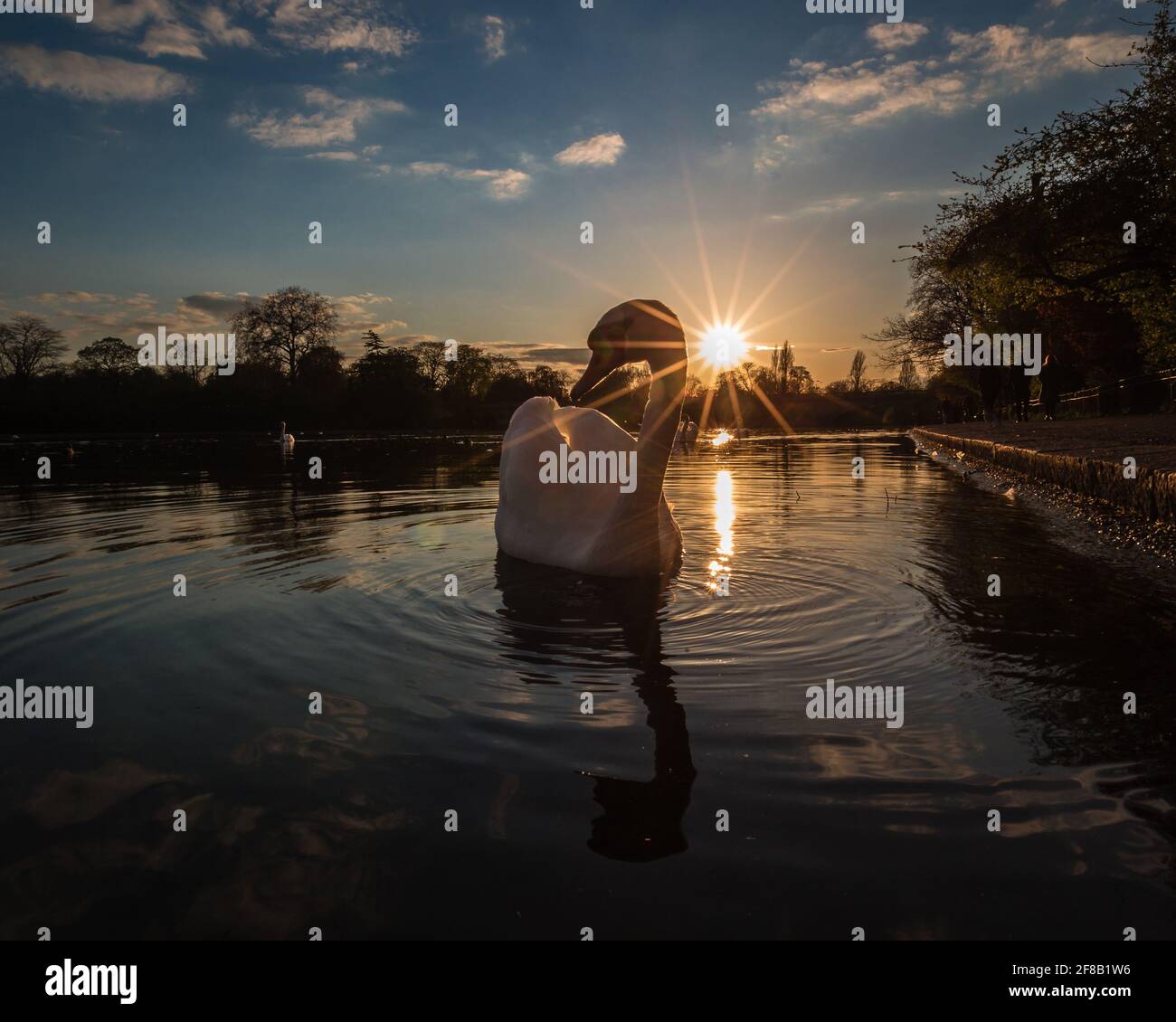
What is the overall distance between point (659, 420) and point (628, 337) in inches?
30.5

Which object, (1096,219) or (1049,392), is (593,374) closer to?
(1096,219)

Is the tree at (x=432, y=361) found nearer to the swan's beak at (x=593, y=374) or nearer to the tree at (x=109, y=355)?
the tree at (x=109, y=355)

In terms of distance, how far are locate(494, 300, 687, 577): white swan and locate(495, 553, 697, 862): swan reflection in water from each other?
0.62ft

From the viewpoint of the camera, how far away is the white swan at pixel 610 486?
617 cm

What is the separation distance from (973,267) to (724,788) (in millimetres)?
23505

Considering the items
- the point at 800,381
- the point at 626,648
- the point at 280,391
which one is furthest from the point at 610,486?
the point at 800,381

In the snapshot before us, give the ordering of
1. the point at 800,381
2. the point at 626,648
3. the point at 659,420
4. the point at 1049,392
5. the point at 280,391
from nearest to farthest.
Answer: the point at 626,648 < the point at 659,420 < the point at 1049,392 < the point at 280,391 < the point at 800,381

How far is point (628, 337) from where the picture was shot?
6.21 metres

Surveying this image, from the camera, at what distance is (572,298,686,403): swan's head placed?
604 centimetres

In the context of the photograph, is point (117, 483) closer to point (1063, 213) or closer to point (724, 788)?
point (724, 788)

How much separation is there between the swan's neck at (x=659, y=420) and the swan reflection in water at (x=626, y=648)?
0.84 metres

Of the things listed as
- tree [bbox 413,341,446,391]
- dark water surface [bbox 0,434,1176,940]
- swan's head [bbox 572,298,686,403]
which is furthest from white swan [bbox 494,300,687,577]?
tree [bbox 413,341,446,391]
